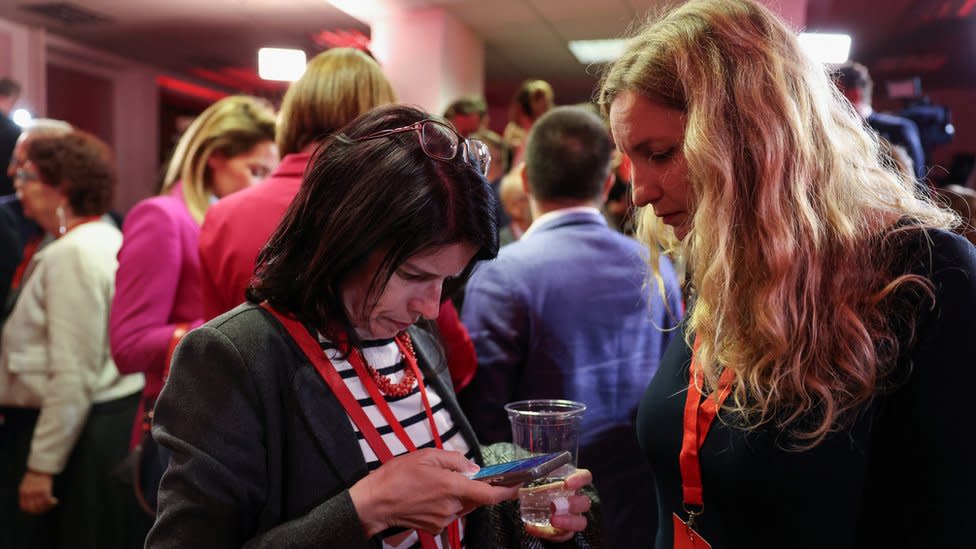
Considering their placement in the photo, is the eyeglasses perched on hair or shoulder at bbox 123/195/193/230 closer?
the eyeglasses perched on hair

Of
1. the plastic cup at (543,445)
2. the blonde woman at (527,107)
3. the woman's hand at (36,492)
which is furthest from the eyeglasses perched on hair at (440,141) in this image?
the blonde woman at (527,107)

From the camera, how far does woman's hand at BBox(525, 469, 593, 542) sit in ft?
4.46

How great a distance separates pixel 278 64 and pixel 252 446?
591 centimetres

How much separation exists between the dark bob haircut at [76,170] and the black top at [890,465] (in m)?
2.74

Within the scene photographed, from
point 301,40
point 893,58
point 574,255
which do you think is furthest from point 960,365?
point 893,58

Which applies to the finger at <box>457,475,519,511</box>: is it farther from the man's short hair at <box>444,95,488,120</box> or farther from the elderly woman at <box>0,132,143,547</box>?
the man's short hair at <box>444,95,488,120</box>

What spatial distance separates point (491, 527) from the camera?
1.40 meters

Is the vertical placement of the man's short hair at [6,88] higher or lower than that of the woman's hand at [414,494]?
higher

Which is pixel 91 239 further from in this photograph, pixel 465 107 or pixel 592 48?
pixel 592 48

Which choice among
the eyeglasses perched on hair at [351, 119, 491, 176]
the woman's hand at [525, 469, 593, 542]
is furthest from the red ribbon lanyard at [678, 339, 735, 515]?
the eyeglasses perched on hair at [351, 119, 491, 176]

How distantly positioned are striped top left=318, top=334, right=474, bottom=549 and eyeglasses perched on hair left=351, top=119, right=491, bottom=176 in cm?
34

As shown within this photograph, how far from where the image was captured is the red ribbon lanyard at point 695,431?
51.6 inches

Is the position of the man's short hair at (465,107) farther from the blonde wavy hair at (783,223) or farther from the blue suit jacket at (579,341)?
the blonde wavy hair at (783,223)

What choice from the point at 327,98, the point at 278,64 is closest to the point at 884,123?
the point at 327,98
